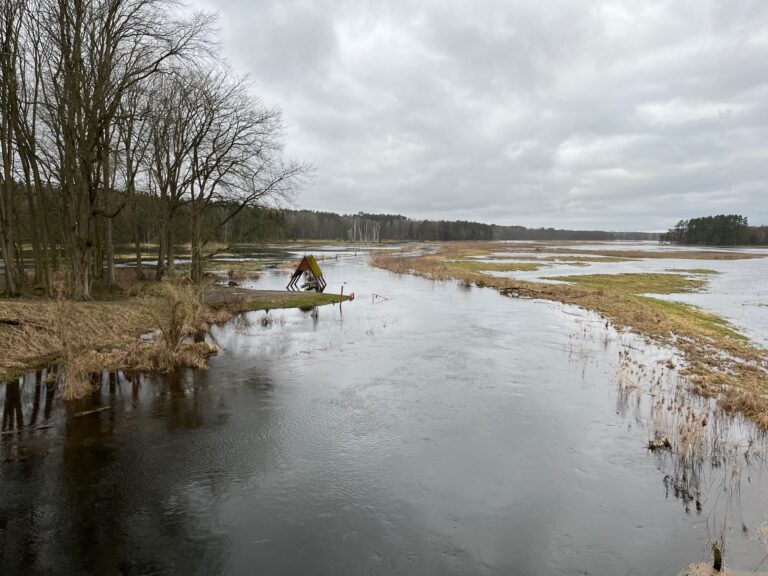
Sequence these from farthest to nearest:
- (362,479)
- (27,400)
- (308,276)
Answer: (308,276), (27,400), (362,479)

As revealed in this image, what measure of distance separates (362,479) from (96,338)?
13.7 meters

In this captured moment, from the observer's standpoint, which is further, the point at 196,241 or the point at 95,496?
the point at 196,241

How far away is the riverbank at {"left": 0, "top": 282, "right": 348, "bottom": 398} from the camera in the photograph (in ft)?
44.3

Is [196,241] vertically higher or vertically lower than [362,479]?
higher

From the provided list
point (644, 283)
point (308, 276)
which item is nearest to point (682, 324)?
point (644, 283)

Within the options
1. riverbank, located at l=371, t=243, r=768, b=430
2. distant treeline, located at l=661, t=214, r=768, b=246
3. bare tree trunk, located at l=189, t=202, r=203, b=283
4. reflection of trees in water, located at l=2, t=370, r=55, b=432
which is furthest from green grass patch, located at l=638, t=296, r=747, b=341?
distant treeline, located at l=661, t=214, r=768, b=246

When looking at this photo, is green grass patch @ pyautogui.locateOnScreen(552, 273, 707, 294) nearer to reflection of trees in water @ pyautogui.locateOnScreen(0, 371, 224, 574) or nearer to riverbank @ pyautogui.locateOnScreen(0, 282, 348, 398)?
riverbank @ pyautogui.locateOnScreen(0, 282, 348, 398)

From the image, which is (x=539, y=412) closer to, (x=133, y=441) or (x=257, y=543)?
(x=257, y=543)

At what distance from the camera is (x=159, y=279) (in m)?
32.2

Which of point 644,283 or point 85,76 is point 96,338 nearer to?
point 85,76

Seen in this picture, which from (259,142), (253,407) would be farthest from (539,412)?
(259,142)

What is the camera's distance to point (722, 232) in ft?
503

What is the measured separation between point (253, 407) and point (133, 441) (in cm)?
315

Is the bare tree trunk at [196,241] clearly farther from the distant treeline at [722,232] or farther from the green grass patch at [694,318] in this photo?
the distant treeline at [722,232]
